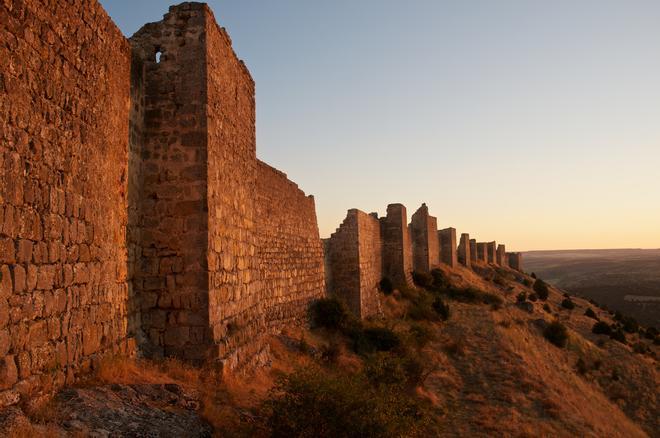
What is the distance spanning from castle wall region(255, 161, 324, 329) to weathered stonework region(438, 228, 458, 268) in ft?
73.0

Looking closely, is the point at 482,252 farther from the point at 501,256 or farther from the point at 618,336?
the point at 618,336

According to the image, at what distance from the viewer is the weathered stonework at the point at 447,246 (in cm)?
3706

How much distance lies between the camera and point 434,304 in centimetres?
2233

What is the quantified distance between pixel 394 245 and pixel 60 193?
20837 millimetres

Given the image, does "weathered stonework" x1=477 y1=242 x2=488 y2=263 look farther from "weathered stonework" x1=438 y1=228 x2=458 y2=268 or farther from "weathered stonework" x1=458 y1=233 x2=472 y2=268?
"weathered stonework" x1=438 y1=228 x2=458 y2=268

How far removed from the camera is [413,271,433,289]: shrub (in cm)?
2772

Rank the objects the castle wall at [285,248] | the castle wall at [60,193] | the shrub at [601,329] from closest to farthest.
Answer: the castle wall at [60,193]
the castle wall at [285,248]
the shrub at [601,329]

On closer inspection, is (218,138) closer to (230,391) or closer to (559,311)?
(230,391)

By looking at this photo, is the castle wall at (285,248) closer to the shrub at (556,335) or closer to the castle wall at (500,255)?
the shrub at (556,335)

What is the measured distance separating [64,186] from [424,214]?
92.0ft

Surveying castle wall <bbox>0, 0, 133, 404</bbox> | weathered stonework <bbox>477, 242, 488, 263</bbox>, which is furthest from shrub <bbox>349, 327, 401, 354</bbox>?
weathered stonework <bbox>477, 242, 488, 263</bbox>

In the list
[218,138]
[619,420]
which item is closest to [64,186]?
[218,138]

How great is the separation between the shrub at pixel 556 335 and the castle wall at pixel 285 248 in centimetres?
1129

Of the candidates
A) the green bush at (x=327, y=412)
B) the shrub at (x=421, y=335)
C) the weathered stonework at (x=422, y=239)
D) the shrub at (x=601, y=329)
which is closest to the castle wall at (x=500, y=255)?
the weathered stonework at (x=422, y=239)
